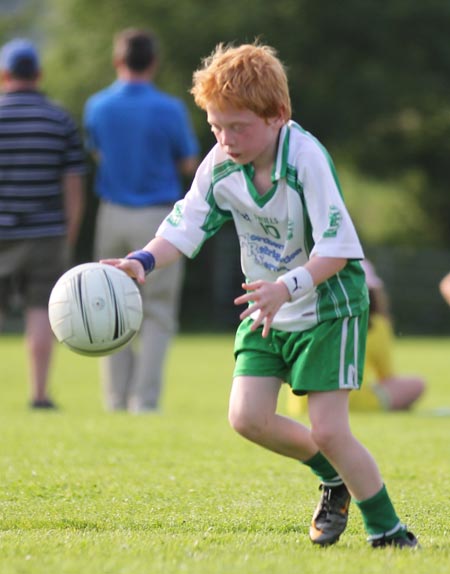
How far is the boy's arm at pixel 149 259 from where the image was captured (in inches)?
175

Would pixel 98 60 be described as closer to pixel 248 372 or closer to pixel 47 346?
pixel 47 346

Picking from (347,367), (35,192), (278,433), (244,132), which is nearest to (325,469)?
(278,433)

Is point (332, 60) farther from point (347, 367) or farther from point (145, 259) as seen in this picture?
point (347, 367)

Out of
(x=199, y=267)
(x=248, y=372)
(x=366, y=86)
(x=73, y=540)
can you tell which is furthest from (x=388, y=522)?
(x=366, y=86)

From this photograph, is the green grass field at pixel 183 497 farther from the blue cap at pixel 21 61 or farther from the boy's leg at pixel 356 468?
the blue cap at pixel 21 61

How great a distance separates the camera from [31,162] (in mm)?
8922

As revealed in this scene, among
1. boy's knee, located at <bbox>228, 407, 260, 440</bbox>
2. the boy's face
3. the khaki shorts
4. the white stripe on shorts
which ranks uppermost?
the boy's face

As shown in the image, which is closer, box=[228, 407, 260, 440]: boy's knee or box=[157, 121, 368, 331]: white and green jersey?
box=[157, 121, 368, 331]: white and green jersey

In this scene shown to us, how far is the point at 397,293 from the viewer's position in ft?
97.2

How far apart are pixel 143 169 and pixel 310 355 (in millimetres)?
5096

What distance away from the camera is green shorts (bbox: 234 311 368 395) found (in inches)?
168

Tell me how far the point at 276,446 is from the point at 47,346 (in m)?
4.68

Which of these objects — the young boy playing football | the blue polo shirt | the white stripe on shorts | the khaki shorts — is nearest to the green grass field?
the young boy playing football

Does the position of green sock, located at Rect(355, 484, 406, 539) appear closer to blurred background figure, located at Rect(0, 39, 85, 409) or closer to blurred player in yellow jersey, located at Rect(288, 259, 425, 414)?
blurred background figure, located at Rect(0, 39, 85, 409)
